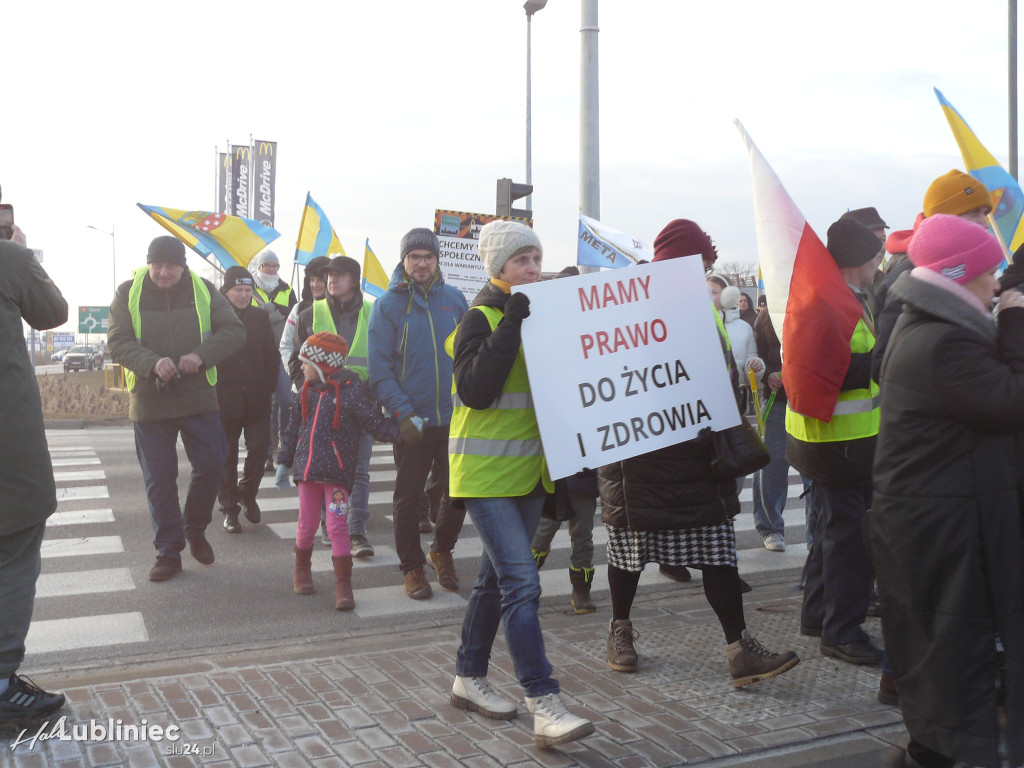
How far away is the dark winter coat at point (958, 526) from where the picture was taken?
312 centimetres

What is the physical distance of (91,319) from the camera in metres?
50.3

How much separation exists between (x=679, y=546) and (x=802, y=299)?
4.17ft

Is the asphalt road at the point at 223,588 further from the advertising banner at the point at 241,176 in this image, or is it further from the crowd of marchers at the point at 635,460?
the advertising banner at the point at 241,176

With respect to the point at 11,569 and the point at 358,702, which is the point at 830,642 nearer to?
the point at 358,702

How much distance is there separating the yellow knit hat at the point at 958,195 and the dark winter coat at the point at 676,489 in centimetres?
155

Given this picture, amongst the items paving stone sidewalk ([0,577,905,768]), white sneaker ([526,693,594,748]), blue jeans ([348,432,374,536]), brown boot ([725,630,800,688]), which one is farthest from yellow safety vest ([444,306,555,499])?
blue jeans ([348,432,374,536])

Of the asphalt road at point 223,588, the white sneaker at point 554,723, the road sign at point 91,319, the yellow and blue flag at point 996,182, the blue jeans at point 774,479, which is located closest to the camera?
the white sneaker at point 554,723

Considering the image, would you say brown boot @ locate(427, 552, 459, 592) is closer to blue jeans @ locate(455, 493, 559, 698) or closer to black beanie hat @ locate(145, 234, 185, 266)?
blue jeans @ locate(455, 493, 559, 698)

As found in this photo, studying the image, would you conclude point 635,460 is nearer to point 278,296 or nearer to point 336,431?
point 336,431

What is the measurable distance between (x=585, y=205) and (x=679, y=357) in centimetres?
745

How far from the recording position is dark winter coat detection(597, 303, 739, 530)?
178 inches

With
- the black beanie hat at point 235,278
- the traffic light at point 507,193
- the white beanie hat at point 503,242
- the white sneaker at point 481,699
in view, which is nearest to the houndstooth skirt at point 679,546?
the white sneaker at point 481,699

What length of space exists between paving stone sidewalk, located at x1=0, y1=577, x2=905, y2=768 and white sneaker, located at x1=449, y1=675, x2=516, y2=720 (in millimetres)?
41

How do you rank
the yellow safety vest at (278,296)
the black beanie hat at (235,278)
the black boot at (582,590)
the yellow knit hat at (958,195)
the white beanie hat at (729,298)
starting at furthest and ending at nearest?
the yellow safety vest at (278,296) < the black beanie hat at (235,278) < the white beanie hat at (729,298) < the black boot at (582,590) < the yellow knit hat at (958,195)
